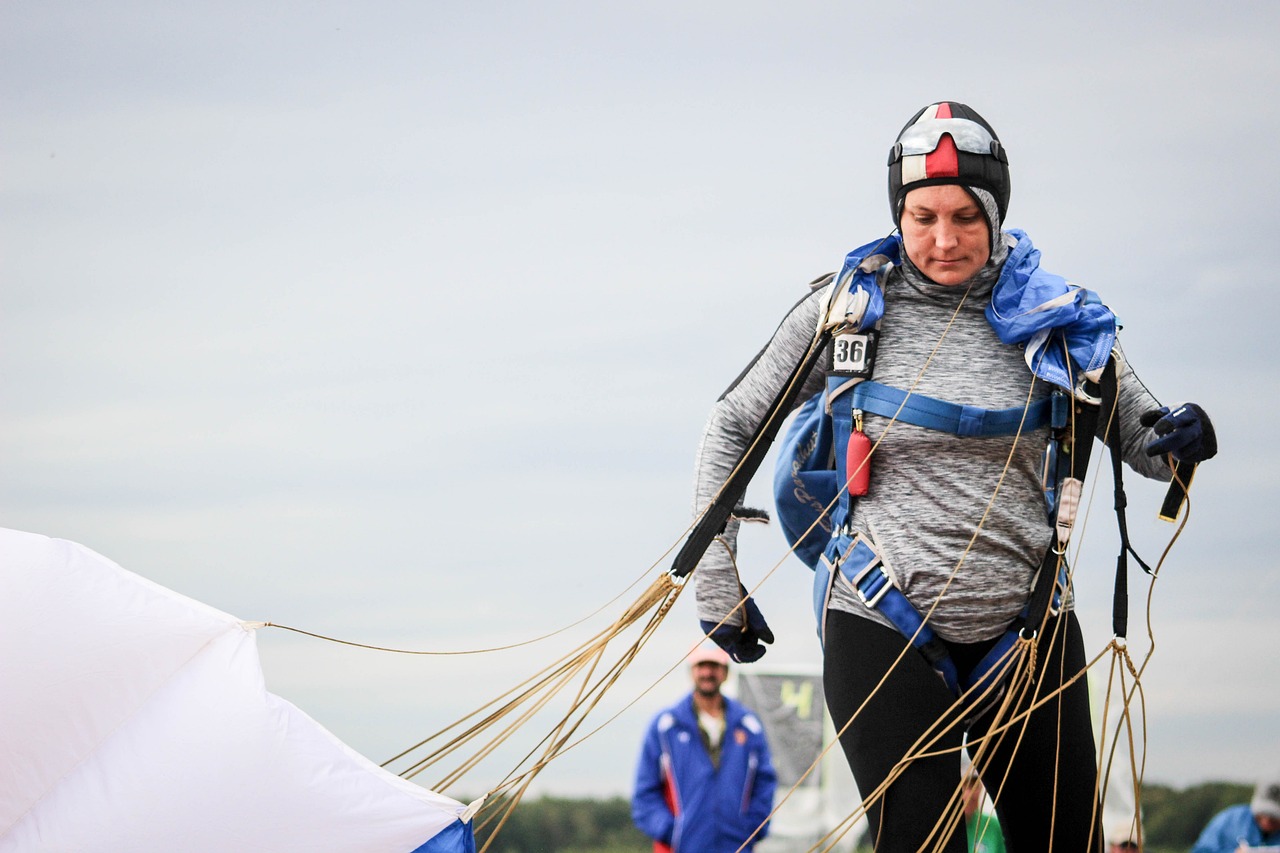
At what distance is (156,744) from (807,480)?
1.01m

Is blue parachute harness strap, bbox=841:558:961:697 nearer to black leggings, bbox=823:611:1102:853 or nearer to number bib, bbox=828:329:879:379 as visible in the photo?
black leggings, bbox=823:611:1102:853

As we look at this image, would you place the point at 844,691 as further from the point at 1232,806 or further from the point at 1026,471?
the point at 1232,806

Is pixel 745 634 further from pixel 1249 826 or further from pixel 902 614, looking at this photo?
pixel 1249 826

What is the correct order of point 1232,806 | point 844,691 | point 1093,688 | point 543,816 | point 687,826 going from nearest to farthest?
1. point 844,691
2. point 687,826
3. point 1232,806
4. point 1093,688
5. point 543,816

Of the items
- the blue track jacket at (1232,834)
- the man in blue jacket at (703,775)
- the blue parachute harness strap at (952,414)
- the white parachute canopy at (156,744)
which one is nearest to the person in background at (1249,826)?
the blue track jacket at (1232,834)

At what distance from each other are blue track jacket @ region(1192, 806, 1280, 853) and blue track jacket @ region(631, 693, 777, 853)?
156 cm

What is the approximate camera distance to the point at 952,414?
1889 millimetres

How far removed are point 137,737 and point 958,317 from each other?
1321 mm

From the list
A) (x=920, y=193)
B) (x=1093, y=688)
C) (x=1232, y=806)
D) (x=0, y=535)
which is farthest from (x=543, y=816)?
(x=920, y=193)

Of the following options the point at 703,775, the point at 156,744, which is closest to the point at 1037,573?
the point at 156,744

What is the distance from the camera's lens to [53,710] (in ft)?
6.56

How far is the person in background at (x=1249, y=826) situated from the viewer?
15.0 feet

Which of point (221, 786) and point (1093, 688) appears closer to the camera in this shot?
point (221, 786)

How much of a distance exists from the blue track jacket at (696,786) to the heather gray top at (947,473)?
254cm
